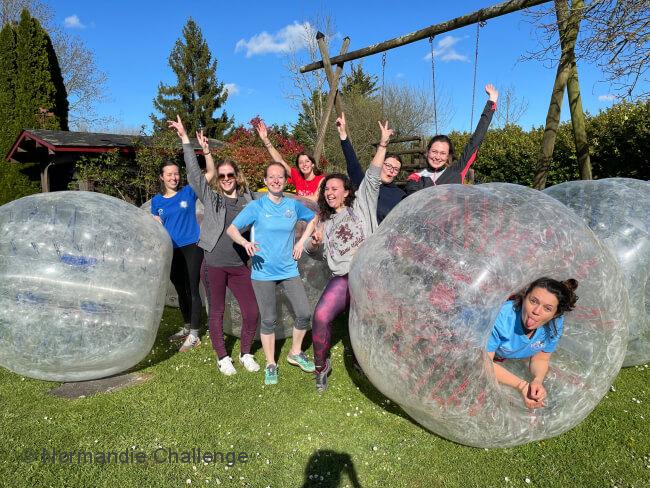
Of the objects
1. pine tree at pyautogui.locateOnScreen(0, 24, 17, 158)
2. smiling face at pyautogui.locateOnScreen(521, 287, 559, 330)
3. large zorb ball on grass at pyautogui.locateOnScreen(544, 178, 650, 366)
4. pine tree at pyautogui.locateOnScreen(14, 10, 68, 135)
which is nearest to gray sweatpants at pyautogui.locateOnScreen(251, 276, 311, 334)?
smiling face at pyautogui.locateOnScreen(521, 287, 559, 330)

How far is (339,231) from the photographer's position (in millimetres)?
4152

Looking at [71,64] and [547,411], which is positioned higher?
[71,64]

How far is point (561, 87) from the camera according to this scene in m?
6.03

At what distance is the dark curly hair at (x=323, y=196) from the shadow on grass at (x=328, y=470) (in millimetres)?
2087

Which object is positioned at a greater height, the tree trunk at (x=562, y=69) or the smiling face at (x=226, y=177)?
the tree trunk at (x=562, y=69)

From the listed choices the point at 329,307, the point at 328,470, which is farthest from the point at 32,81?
the point at 328,470

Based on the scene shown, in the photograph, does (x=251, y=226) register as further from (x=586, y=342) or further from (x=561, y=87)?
(x=561, y=87)

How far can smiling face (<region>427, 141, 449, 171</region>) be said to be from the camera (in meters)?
4.62

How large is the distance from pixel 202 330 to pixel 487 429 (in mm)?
4129

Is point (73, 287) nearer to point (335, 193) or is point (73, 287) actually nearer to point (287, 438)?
point (287, 438)

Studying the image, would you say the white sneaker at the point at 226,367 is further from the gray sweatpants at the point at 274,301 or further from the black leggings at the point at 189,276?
the black leggings at the point at 189,276

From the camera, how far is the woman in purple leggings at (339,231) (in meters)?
4.07

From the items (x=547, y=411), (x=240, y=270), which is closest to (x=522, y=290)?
(x=547, y=411)

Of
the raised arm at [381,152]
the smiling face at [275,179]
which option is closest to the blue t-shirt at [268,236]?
the smiling face at [275,179]
